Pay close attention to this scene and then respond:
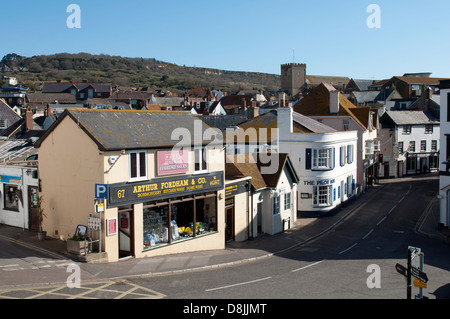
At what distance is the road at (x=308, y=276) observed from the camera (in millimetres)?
14941

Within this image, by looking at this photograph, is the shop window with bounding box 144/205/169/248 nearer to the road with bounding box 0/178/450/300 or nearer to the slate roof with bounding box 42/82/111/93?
the road with bounding box 0/178/450/300

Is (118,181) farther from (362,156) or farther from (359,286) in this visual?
(362,156)

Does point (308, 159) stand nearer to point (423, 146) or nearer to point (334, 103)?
point (334, 103)

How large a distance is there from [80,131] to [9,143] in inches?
558

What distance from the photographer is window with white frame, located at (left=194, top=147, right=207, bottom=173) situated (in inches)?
866

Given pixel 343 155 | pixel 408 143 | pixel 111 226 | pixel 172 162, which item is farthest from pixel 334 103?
pixel 111 226

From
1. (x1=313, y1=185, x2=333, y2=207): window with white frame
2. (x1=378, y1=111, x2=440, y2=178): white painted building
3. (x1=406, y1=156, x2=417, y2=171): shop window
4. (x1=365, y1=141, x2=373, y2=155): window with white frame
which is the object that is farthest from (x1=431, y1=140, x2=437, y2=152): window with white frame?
(x1=313, y1=185, x2=333, y2=207): window with white frame

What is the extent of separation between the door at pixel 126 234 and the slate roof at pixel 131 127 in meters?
2.97

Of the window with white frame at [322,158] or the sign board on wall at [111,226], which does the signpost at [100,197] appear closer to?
the sign board on wall at [111,226]

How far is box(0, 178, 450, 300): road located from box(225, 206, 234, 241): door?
343cm

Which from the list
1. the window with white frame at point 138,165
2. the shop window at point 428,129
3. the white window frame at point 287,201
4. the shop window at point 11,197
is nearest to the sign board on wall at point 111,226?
the window with white frame at point 138,165

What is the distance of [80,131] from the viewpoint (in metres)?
18.3
